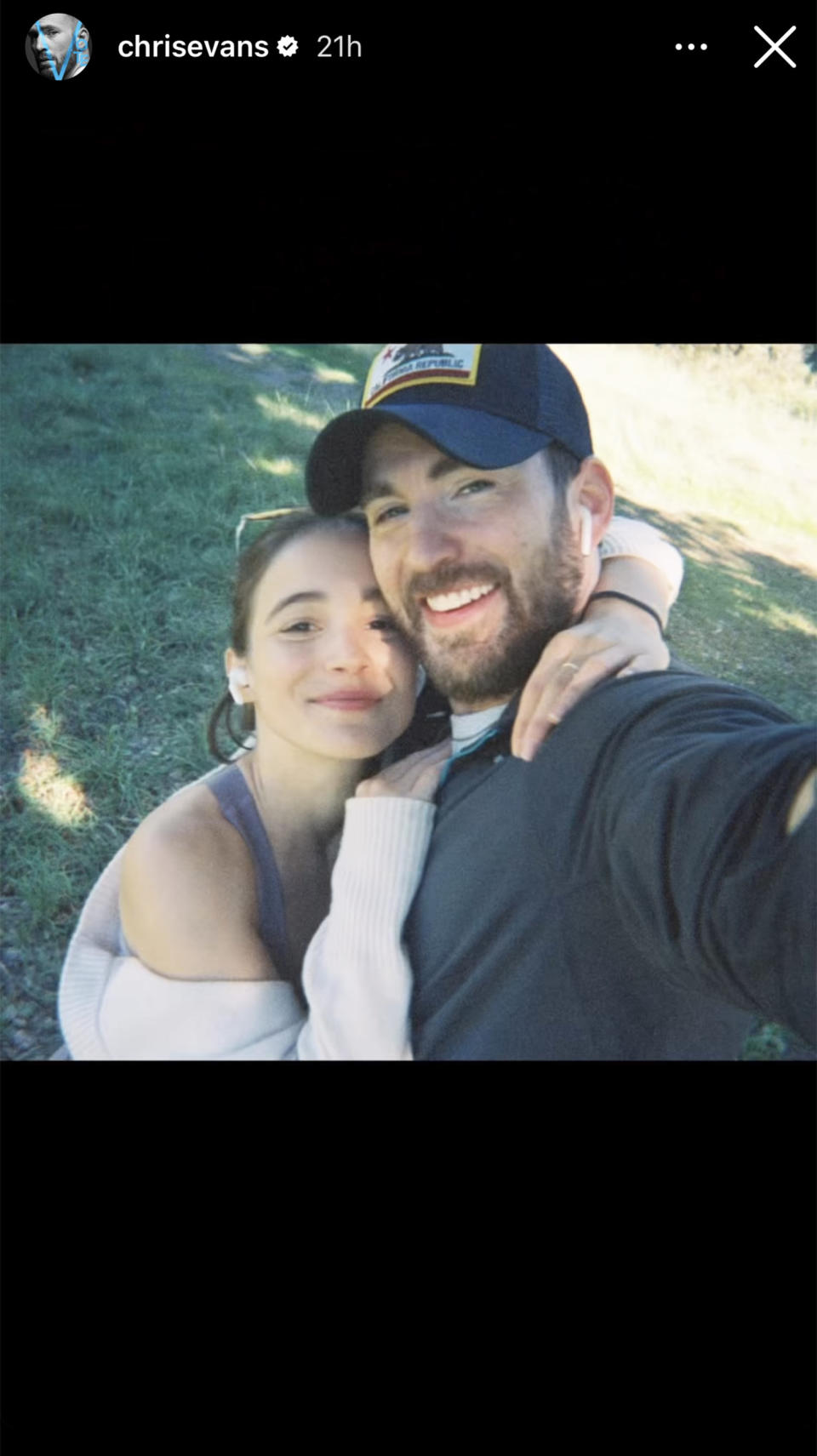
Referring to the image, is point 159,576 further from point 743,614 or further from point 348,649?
point 743,614

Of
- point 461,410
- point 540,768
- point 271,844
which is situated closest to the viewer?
point 540,768

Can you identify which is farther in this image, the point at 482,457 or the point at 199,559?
the point at 199,559

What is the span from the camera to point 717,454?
142 centimetres

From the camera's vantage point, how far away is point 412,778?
49.9 inches

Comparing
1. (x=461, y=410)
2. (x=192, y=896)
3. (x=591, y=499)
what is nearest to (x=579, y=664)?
(x=591, y=499)

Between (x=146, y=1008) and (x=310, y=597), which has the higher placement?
(x=310, y=597)

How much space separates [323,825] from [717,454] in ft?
2.52

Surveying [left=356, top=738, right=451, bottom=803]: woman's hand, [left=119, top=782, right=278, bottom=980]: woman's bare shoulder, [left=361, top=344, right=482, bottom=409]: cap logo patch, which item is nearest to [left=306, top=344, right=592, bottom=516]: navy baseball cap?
[left=361, top=344, right=482, bottom=409]: cap logo patch

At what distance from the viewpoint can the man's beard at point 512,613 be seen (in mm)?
1232

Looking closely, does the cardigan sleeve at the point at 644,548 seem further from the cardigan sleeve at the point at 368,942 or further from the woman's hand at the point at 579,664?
the cardigan sleeve at the point at 368,942

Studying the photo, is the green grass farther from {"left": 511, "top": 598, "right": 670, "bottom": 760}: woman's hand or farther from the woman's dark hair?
{"left": 511, "top": 598, "right": 670, "bottom": 760}: woman's hand

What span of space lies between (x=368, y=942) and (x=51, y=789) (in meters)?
Answer: 0.52
